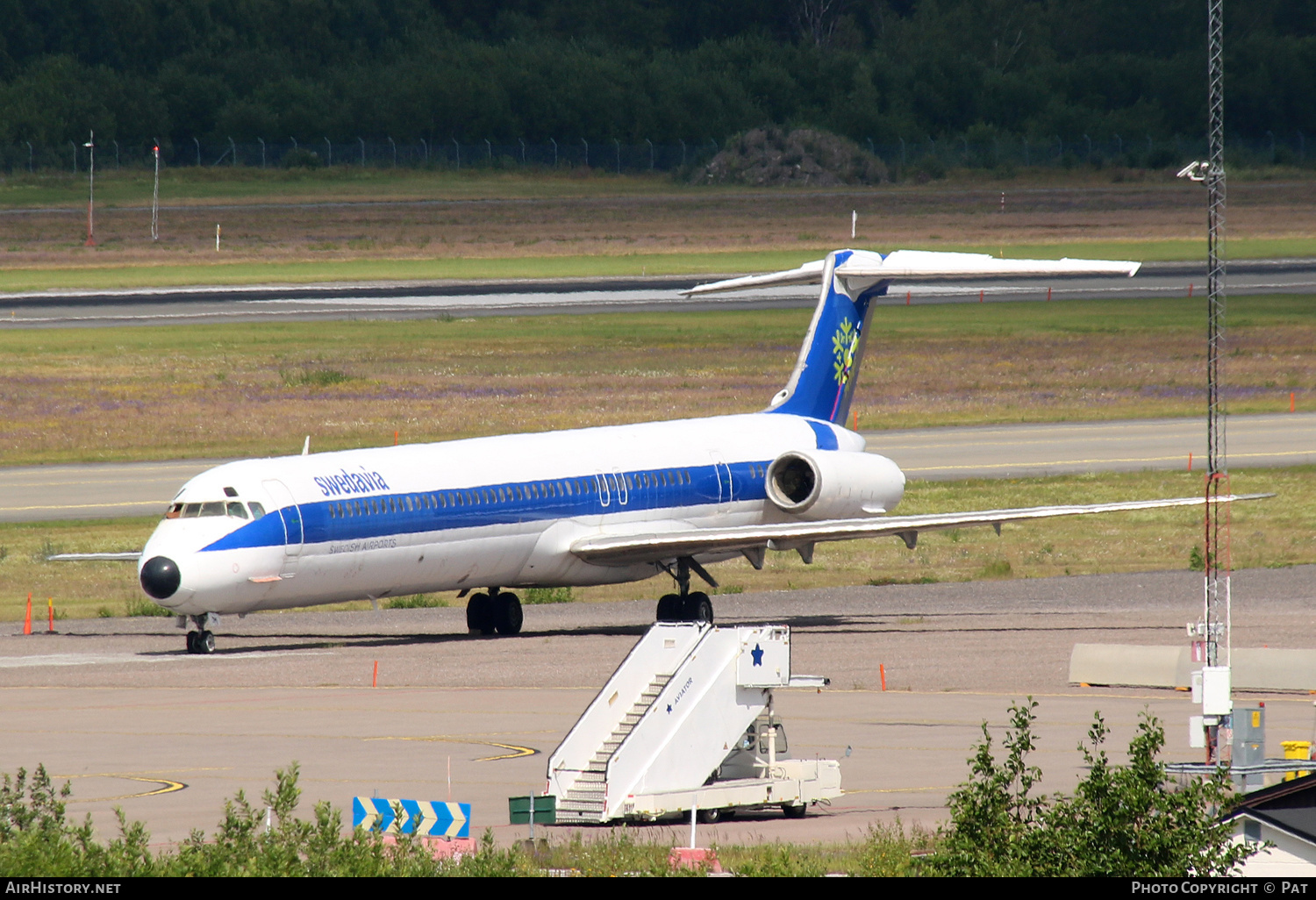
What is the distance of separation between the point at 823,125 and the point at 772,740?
131 m

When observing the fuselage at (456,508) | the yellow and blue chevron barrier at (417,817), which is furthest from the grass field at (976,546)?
the yellow and blue chevron barrier at (417,817)

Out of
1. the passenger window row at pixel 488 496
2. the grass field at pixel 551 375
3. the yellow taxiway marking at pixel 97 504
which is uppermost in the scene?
the grass field at pixel 551 375

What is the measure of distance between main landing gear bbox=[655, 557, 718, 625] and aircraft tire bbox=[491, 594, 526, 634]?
2586 millimetres

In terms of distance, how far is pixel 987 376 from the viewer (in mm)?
71062

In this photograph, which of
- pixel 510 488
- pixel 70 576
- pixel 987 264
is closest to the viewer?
pixel 510 488

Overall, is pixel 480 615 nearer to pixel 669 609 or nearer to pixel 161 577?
pixel 669 609

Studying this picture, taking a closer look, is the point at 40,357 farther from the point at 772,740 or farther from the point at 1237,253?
the point at 1237,253

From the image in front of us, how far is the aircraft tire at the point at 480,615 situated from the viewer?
35.8 metres

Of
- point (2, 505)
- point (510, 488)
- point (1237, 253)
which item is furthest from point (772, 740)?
point (1237, 253)

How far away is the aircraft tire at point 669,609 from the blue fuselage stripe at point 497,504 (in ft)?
5.53

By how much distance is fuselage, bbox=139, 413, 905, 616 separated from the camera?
30.8 metres

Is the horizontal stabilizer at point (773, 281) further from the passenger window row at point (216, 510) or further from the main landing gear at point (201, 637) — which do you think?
the main landing gear at point (201, 637)

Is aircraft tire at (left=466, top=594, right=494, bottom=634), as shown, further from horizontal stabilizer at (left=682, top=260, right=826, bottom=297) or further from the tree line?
the tree line

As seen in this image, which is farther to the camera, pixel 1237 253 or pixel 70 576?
pixel 1237 253
